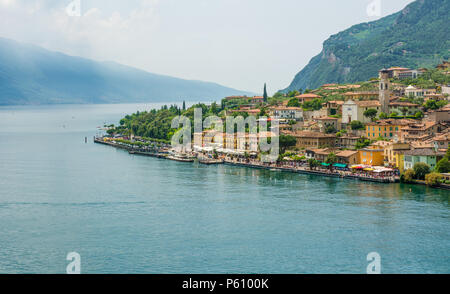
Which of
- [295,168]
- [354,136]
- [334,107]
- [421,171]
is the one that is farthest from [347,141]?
[421,171]

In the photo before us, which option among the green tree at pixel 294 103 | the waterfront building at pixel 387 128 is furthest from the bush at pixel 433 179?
the green tree at pixel 294 103

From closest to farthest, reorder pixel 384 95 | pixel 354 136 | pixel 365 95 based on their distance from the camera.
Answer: pixel 354 136 < pixel 384 95 < pixel 365 95

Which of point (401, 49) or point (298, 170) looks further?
point (401, 49)

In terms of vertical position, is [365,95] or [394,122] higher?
[365,95]

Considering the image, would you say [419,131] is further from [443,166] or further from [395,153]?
[443,166]

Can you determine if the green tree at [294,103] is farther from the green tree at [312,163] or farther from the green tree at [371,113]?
the green tree at [312,163]

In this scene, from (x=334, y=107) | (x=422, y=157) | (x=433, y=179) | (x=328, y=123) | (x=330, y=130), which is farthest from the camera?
(x=334, y=107)
